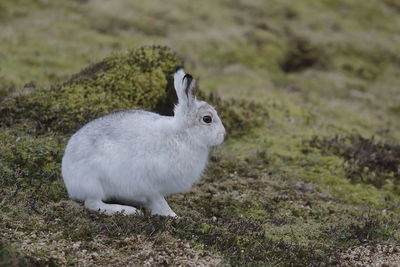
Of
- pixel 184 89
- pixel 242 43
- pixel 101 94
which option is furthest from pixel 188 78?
pixel 242 43

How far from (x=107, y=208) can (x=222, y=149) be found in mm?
6211

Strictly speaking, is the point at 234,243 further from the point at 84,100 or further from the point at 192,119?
the point at 84,100

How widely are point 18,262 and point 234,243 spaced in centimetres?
341

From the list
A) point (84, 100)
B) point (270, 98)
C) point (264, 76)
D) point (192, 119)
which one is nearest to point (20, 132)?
point (84, 100)

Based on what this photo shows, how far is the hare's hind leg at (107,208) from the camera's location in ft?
29.6

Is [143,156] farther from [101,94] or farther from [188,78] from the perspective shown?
[101,94]

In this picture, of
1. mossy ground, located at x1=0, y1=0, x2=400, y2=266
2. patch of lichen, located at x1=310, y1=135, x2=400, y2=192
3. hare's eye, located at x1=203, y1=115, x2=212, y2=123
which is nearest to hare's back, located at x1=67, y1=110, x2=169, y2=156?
hare's eye, located at x1=203, y1=115, x2=212, y2=123

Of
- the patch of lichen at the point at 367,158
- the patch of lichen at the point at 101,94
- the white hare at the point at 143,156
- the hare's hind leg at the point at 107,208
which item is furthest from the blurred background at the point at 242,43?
the hare's hind leg at the point at 107,208

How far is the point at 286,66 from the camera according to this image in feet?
110

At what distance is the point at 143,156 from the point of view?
29.2 ft

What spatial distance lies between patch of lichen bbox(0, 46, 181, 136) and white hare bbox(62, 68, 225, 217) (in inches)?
162

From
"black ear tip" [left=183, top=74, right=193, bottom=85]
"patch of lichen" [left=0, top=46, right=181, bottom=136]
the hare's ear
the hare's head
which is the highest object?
"black ear tip" [left=183, top=74, right=193, bottom=85]

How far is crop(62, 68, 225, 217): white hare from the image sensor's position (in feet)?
29.2

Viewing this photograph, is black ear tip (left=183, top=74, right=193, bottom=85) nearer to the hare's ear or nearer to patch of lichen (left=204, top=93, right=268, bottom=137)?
the hare's ear
